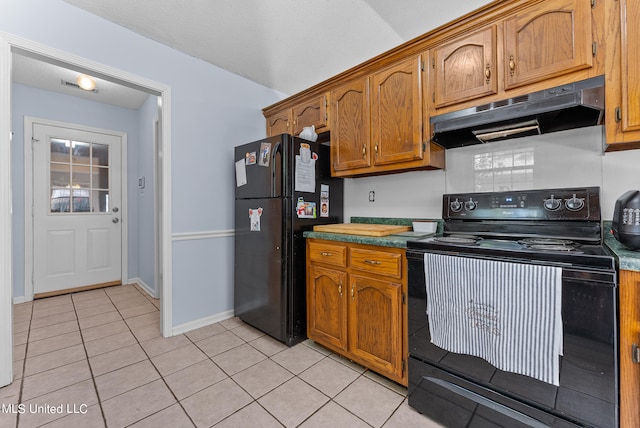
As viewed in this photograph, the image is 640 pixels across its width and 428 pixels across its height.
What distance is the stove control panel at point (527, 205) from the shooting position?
1.38 m

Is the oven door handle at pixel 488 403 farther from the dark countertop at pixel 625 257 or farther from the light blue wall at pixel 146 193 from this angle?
the light blue wall at pixel 146 193

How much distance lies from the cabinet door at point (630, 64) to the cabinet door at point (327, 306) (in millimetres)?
1570

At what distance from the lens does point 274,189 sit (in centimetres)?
212

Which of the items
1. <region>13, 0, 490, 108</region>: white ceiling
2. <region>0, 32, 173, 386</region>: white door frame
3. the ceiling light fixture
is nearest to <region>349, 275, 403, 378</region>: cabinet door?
<region>13, 0, 490, 108</region>: white ceiling

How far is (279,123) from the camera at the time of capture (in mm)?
2803

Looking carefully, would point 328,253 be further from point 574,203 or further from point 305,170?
point 574,203

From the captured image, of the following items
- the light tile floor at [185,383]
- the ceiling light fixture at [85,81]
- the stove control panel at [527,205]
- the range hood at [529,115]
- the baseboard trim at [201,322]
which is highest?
the ceiling light fixture at [85,81]

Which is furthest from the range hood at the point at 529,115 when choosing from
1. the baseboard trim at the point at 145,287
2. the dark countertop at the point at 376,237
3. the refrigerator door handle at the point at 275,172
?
the baseboard trim at the point at 145,287

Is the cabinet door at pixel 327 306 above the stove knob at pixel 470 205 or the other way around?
the other way around

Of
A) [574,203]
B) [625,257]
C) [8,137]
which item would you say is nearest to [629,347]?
[625,257]

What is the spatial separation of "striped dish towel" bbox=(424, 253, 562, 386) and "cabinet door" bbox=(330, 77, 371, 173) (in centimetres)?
104

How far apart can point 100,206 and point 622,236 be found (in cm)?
498

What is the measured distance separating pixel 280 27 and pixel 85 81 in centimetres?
231

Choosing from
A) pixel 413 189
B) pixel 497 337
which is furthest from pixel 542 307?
pixel 413 189
